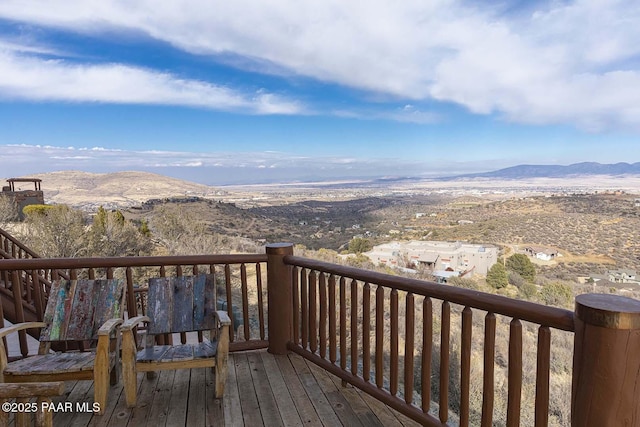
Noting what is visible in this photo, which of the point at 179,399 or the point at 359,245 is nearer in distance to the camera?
the point at 179,399

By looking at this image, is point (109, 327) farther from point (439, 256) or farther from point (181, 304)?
point (439, 256)

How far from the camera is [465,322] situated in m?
1.92

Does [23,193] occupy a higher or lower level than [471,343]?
higher

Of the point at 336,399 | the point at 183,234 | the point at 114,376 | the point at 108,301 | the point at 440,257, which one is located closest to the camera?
the point at 336,399

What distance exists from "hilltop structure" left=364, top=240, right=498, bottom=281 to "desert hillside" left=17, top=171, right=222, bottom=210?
682 inches

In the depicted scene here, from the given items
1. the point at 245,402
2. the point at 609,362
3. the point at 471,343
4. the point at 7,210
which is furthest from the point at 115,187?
the point at 609,362

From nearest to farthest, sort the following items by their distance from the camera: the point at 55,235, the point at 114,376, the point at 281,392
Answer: the point at 281,392 → the point at 114,376 → the point at 55,235

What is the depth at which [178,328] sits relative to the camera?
122 inches

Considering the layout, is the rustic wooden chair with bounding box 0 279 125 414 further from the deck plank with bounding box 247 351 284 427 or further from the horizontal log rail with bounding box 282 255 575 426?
the horizontal log rail with bounding box 282 255 575 426

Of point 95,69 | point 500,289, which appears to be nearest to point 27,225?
point 95,69

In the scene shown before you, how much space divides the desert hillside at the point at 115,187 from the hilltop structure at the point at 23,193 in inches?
95.6

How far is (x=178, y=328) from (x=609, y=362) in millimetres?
2917

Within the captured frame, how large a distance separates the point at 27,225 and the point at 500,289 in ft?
64.7

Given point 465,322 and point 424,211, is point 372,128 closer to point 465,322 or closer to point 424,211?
point 424,211
